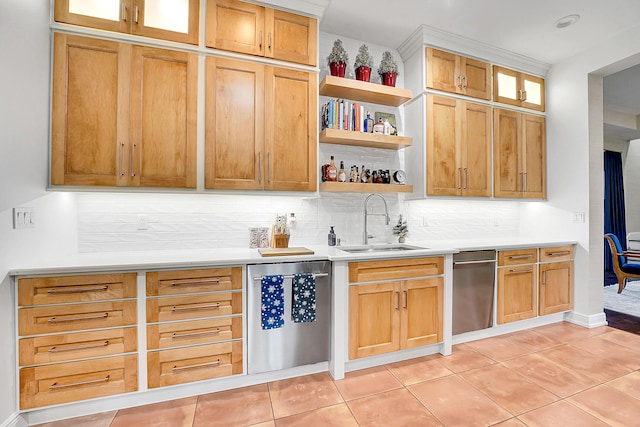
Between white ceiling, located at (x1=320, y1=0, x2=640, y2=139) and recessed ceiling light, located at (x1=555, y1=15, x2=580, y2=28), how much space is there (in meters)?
0.04

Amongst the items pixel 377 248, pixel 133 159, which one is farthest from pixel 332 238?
pixel 133 159

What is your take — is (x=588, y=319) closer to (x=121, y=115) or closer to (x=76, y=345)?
(x=76, y=345)

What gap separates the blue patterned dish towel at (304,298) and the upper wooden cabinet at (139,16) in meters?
1.86

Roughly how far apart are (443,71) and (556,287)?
8.34ft

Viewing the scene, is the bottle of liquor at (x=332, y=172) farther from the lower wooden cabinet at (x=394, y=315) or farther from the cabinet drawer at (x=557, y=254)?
the cabinet drawer at (x=557, y=254)

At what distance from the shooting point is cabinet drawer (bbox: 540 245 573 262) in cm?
308

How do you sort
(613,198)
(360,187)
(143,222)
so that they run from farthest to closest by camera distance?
(613,198)
(360,187)
(143,222)

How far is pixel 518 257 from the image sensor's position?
293 cm

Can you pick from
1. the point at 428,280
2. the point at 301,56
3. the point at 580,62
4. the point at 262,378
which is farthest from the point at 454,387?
the point at 580,62

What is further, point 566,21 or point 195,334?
point 566,21

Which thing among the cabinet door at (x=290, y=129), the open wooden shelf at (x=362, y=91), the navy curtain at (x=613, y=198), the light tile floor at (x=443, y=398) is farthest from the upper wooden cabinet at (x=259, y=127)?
the navy curtain at (x=613, y=198)

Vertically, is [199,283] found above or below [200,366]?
above

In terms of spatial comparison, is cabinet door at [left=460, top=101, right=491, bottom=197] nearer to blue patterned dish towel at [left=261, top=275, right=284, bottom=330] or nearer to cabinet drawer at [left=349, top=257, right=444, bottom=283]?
cabinet drawer at [left=349, top=257, right=444, bottom=283]

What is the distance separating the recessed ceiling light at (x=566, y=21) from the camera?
2.63m
